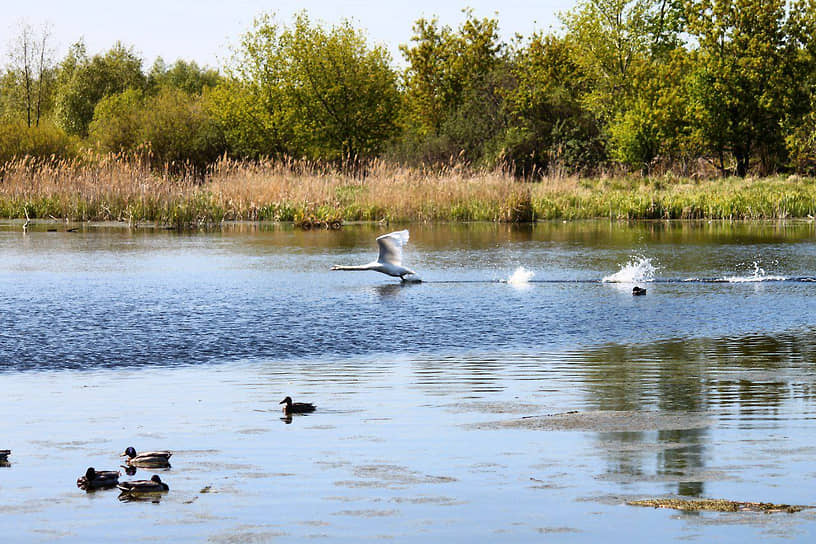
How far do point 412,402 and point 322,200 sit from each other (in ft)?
112

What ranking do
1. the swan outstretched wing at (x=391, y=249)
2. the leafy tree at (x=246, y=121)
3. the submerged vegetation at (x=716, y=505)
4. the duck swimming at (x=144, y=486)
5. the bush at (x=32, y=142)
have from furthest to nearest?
the leafy tree at (x=246, y=121)
the bush at (x=32, y=142)
the swan outstretched wing at (x=391, y=249)
the duck swimming at (x=144, y=486)
the submerged vegetation at (x=716, y=505)

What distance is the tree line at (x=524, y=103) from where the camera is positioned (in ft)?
217

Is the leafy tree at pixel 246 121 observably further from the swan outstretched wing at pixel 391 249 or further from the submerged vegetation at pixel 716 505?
the submerged vegetation at pixel 716 505

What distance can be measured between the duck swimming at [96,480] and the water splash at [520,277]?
1542cm

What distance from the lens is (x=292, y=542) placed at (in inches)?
235

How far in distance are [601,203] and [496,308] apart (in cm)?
2941

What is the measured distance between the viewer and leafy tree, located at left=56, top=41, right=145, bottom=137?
4171 inches

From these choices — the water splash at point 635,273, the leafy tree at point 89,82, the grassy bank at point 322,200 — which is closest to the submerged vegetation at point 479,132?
the grassy bank at point 322,200

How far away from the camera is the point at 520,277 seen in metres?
22.5

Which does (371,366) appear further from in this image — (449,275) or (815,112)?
(815,112)

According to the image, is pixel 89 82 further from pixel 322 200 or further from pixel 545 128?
pixel 322 200

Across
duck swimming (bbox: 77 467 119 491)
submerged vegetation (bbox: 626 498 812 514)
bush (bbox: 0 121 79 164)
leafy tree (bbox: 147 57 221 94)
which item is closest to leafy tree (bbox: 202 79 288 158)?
bush (bbox: 0 121 79 164)

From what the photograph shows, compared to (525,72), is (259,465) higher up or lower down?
lower down

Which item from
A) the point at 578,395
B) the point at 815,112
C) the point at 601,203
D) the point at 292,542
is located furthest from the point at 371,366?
the point at 815,112
